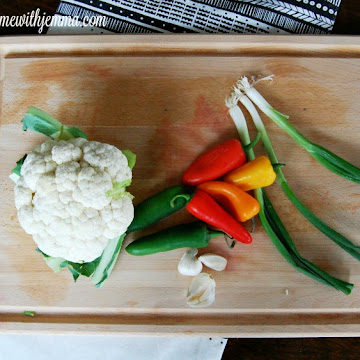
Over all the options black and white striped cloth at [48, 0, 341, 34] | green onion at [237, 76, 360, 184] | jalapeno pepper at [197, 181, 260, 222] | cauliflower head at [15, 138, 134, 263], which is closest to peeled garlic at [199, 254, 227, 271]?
jalapeno pepper at [197, 181, 260, 222]

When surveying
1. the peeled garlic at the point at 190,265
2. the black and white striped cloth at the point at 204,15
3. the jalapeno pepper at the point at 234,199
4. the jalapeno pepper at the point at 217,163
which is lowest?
the peeled garlic at the point at 190,265

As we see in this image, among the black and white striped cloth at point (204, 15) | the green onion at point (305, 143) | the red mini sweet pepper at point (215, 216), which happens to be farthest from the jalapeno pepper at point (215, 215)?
the black and white striped cloth at point (204, 15)

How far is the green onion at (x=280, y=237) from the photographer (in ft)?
3.92

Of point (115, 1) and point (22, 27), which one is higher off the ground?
point (115, 1)

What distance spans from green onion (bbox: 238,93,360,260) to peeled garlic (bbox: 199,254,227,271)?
0.92 feet

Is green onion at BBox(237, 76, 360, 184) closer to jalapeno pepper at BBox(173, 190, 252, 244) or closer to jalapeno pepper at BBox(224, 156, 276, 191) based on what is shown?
jalapeno pepper at BBox(224, 156, 276, 191)

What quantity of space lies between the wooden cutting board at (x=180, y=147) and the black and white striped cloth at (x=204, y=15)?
0.08 m

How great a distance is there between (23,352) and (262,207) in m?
0.94

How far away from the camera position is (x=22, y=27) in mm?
1398

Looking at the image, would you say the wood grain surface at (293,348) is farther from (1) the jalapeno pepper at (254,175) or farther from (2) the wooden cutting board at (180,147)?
(1) the jalapeno pepper at (254,175)

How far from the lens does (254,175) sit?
1211 mm

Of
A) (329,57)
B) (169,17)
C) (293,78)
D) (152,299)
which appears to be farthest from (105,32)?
(152,299)

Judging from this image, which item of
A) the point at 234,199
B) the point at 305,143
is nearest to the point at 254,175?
the point at 234,199

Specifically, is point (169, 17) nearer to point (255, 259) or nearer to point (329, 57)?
point (329, 57)
